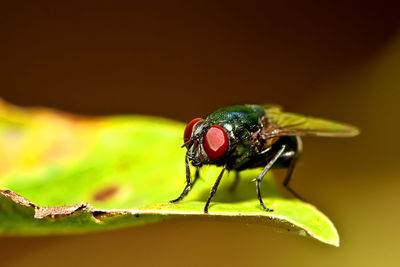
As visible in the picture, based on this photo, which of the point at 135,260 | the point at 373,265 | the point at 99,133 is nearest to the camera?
the point at 99,133

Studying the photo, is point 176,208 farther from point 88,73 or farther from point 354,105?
point 88,73

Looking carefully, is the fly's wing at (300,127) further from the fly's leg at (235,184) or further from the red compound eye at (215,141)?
the red compound eye at (215,141)

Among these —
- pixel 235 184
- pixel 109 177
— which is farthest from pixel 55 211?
pixel 235 184

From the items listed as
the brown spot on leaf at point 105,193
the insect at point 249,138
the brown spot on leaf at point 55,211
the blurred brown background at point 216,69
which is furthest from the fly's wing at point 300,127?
the blurred brown background at point 216,69

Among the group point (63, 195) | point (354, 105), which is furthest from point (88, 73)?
point (63, 195)

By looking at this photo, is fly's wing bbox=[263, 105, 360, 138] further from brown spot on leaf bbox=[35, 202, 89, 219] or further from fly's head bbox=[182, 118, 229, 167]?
brown spot on leaf bbox=[35, 202, 89, 219]

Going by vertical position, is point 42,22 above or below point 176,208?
above

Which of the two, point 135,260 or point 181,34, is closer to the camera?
point 135,260
